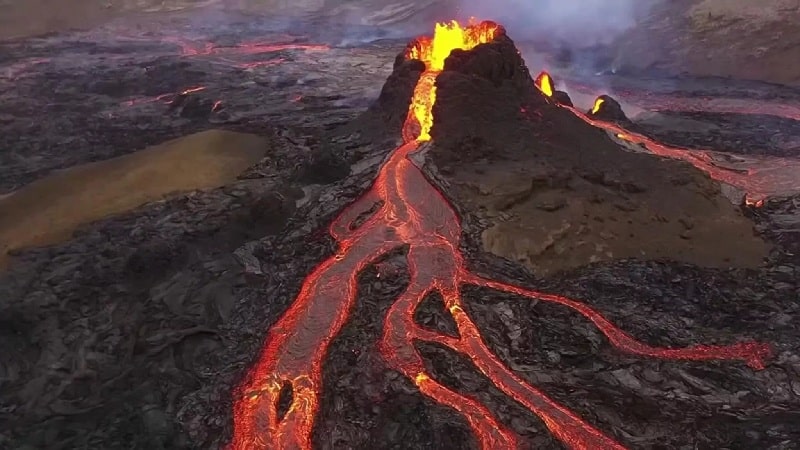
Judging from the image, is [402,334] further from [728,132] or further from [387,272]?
[728,132]

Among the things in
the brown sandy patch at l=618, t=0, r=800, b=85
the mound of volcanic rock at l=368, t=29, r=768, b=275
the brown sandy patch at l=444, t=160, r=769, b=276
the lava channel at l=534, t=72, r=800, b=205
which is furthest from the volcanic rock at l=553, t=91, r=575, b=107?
the brown sandy patch at l=618, t=0, r=800, b=85

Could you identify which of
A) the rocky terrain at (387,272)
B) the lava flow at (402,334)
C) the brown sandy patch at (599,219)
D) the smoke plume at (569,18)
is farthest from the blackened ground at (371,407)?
the smoke plume at (569,18)

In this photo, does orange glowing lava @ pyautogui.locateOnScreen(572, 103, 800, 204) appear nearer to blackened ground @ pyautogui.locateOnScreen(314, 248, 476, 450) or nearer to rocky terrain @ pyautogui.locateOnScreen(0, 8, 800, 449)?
rocky terrain @ pyautogui.locateOnScreen(0, 8, 800, 449)

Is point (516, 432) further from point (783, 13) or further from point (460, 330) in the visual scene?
point (783, 13)

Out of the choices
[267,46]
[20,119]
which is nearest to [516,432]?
[20,119]

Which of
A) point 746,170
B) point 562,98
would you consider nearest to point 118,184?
point 562,98

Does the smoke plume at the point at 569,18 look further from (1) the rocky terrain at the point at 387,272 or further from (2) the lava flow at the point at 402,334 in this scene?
(2) the lava flow at the point at 402,334
